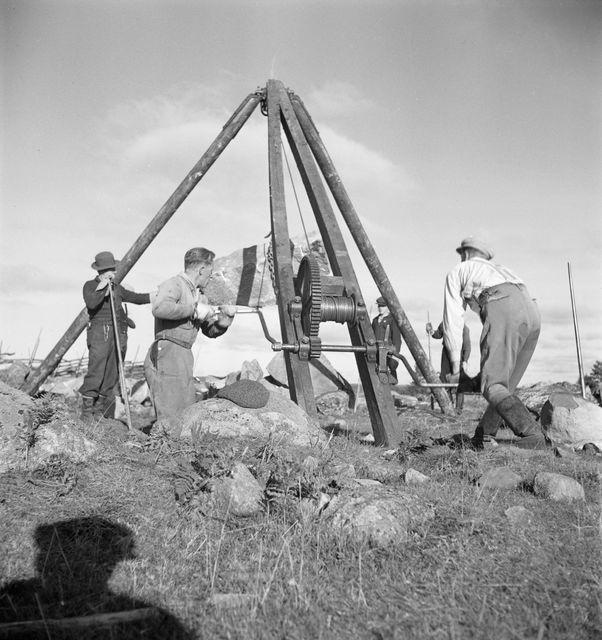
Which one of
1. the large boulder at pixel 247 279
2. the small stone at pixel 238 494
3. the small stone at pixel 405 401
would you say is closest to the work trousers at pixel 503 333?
the small stone at pixel 238 494

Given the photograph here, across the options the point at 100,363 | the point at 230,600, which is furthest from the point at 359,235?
the point at 230,600

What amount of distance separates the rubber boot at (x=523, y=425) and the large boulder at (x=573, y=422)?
615 mm

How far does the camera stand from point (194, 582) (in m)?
2.27

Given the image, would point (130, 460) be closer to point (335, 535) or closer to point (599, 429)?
point (335, 535)

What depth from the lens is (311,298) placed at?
17.0 feet

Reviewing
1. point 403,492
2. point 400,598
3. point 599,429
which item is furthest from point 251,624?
point 599,429

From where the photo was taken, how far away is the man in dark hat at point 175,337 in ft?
18.6

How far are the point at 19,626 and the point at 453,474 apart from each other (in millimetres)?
2789

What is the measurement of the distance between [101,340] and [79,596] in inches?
227

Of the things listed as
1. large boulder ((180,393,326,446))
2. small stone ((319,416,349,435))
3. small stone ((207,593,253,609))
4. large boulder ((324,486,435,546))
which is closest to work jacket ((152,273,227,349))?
large boulder ((180,393,326,446))

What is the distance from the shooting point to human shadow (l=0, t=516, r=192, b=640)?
1.87m

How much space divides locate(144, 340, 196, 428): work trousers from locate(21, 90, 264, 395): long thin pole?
218cm

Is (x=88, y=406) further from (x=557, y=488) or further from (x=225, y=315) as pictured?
(x=557, y=488)

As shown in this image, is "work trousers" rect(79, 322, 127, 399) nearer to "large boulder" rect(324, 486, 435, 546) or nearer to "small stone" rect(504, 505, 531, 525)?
"large boulder" rect(324, 486, 435, 546)
